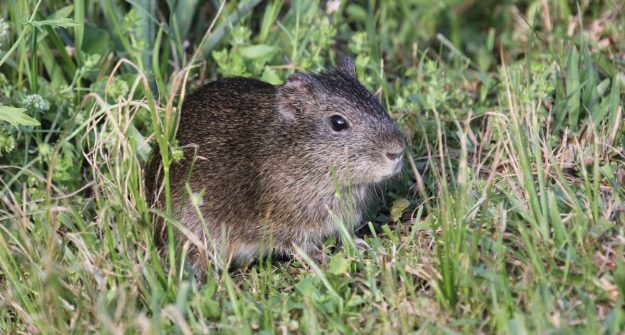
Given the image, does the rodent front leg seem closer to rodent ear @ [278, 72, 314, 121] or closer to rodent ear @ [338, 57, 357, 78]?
rodent ear @ [278, 72, 314, 121]

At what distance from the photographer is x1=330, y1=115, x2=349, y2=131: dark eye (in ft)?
15.6

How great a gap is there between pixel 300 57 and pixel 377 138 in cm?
157

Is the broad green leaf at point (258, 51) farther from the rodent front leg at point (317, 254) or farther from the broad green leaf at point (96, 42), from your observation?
the rodent front leg at point (317, 254)

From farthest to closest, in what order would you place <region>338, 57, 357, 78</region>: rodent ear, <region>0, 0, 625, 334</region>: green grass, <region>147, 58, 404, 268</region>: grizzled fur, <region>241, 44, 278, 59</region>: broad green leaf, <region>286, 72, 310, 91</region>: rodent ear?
1. <region>241, 44, 278, 59</region>: broad green leaf
2. <region>338, 57, 357, 78</region>: rodent ear
3. <region>286, 72, 310, 91</region>: rodent ear
4. <region>147, 58, 404, 268</region>: grizzled fur
5. <region>0, 0, 625, 334</region>: green grass

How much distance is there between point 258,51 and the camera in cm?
587

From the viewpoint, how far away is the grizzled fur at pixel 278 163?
473 centimetres

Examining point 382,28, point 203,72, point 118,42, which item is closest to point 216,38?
point 203,72

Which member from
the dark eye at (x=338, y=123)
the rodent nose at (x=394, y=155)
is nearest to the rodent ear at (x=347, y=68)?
the dark eye at (x=338, y=123)

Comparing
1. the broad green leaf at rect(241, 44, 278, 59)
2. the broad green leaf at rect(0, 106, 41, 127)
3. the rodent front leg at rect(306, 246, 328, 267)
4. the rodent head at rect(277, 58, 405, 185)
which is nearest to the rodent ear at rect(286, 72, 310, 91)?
the rodent head at rect(277, 58, 405, 185)

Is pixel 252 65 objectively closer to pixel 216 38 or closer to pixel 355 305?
pixel 216 38

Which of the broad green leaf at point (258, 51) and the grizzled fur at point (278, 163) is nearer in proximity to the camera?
the grizzled fur at point (278, 163)

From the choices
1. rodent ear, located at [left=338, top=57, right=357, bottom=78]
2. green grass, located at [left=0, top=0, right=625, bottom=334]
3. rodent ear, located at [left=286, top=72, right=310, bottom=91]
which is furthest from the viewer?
rodent ear, located at [left=338, top=57, right=357, bottom=78]

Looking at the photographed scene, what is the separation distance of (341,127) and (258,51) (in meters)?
1.34

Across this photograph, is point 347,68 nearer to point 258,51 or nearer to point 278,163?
point 278,163
